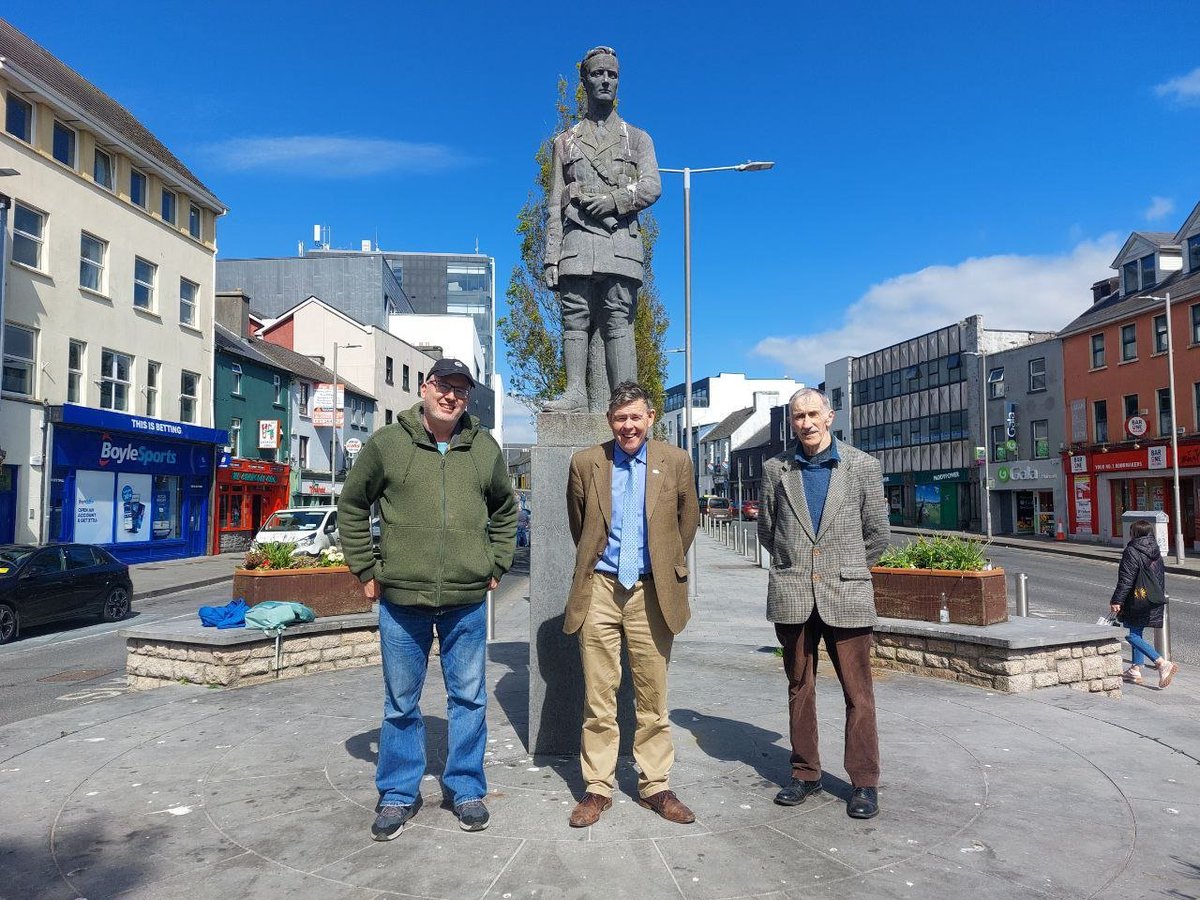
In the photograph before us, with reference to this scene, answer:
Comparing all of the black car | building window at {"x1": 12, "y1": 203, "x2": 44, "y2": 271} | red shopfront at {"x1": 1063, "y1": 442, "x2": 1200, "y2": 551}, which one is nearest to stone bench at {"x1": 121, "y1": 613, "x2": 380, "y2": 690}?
the black car

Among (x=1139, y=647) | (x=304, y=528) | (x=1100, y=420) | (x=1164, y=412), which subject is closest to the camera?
(x=1139, y=647)

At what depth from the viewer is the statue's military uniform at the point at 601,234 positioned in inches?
227

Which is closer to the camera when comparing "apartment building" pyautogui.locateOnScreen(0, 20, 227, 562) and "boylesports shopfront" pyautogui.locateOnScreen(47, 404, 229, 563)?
"apartment building" pyautogui.locateOnScreen(0, 20, 227, 562)

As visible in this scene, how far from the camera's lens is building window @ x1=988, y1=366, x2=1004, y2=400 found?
4284 cm

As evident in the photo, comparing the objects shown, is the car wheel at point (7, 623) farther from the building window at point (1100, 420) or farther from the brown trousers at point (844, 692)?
the building window at point (1100, 420)

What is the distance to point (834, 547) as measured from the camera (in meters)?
4.02

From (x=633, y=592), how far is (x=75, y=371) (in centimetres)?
2438

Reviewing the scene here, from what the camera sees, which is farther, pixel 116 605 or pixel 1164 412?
pixel 1164 412

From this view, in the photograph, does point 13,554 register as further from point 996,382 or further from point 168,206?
point 996,382

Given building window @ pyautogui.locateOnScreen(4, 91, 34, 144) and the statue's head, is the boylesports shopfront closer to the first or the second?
building window @ pyautogui.locateOnScreen(4, 91, 34, 144)

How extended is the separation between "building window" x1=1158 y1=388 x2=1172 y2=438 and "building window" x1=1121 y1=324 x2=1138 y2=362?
2096 mm

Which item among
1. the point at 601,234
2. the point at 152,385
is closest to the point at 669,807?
the point at 601,234

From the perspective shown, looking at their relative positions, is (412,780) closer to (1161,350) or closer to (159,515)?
(159,515)

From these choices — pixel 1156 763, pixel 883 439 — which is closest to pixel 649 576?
pixel 1156 763
